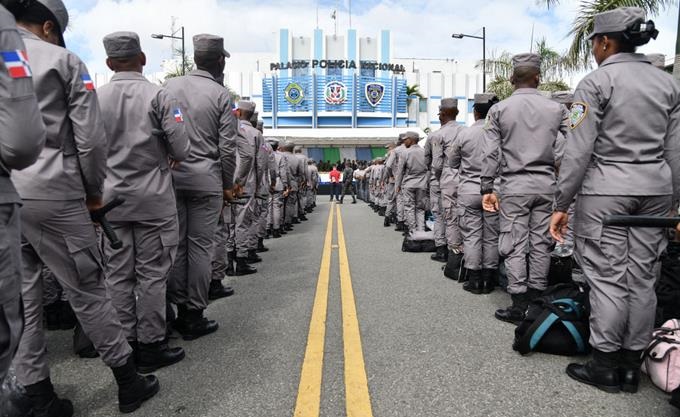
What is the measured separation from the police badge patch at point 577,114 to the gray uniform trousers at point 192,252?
287 cm

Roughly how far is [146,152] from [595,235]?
3038mm

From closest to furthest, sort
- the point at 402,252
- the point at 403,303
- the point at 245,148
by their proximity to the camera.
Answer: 1. the point at 403,303
2. the point at 245,148
3. the point at 402,252

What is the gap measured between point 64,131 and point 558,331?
3446mm

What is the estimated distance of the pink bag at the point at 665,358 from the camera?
2.79m

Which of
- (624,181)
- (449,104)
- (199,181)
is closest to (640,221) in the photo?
(624,181)

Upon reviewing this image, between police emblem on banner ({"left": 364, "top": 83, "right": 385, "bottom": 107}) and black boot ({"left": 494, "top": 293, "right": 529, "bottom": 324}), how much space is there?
44.9 meters

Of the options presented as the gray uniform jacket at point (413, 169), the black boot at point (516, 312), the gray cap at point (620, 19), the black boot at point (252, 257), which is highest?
the gray cap at point (620, 19)

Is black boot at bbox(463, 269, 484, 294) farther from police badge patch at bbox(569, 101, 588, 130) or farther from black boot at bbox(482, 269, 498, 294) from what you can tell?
police badge patch at bbox(569, 101, 588, 130)

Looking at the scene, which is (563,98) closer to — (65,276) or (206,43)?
(206,43)

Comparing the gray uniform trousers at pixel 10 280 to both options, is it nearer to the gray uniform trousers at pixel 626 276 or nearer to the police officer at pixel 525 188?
the gray uniform trousers at pixel 626 276

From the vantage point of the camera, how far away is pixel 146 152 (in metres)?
3.30

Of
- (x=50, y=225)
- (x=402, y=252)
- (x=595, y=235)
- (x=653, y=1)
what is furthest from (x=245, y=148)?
(x=653, y=1)

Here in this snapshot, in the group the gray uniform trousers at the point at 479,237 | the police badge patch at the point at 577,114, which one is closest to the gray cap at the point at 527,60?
the police badge patch at the point at 577,114

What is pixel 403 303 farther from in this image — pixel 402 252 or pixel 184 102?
pixel 402 252
